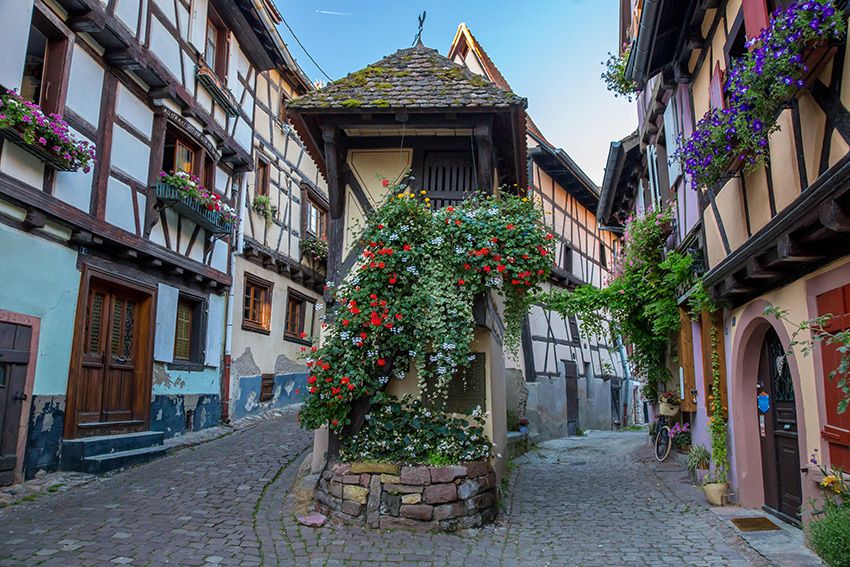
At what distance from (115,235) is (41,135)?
1895mm

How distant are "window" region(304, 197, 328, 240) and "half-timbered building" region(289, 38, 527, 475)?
26.9 feet

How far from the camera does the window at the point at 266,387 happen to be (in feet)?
45.3

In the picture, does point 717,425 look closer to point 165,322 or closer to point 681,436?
point 681,436

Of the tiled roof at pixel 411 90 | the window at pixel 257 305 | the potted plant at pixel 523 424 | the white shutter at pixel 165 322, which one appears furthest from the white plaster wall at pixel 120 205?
the potted plant at pixel 523 424

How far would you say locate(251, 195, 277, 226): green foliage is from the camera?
13.7 m

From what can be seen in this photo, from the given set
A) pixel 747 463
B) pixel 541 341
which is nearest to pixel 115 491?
pixel 747 463

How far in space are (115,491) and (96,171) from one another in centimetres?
406

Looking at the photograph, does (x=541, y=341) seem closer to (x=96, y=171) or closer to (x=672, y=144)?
(x=672, y=144)

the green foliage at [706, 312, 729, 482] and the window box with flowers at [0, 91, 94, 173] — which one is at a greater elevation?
the window box with flowers at [0, 91, 94, 173]

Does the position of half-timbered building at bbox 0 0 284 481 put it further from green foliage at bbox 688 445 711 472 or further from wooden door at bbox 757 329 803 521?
wooden door at bbox 757 329 803 521

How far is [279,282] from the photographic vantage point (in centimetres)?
1506

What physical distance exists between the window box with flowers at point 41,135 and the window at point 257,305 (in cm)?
585

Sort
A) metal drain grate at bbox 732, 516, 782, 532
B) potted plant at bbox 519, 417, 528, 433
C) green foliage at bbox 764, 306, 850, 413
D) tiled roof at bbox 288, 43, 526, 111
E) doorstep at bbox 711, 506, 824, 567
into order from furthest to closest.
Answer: potted plant at bbox 519, 417, 528, 433 → tiled roof at bbox 288, 43, 526, 111 → metal drain grate at bbox 732, 516, 782, 532 → doorstep at bbox 711, 506, 824, 567 → green foliage at bbox 764, 306, 850, 413

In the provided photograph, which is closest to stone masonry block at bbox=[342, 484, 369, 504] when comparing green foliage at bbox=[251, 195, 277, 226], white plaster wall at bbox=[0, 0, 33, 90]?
white plaster wall at bbox=[0, 0, 33, 90]
